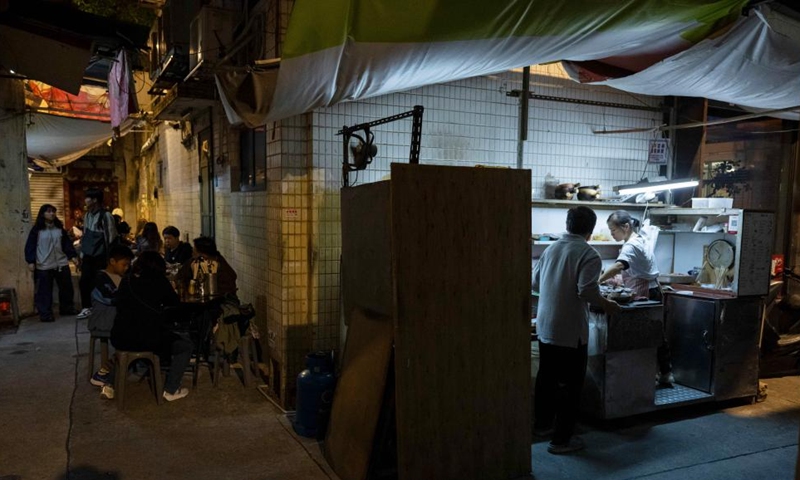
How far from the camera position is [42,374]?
6.40 metres

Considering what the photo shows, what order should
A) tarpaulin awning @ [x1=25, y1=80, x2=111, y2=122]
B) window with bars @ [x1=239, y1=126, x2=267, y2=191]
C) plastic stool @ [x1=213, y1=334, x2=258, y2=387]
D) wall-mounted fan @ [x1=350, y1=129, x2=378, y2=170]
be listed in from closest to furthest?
wall-mounted fan @ [x1=350, y1=129, x2=378, y2=170] → plastic stool @ [x1=213, y1=334, x2=258, y2=387] → window with bars @ [x1=239, y1=126, x2=267, y2=191] → tarpaulin awning @ [x1=25, y1=80, x2=111, y2=122]

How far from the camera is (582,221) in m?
4.66

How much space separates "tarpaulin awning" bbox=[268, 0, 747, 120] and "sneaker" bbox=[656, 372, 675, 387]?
3.69 m

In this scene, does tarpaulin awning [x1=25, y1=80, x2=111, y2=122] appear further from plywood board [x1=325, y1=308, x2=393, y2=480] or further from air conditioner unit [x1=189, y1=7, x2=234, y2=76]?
plywood board [x1=325, y1=308, x2=393, y2=480]

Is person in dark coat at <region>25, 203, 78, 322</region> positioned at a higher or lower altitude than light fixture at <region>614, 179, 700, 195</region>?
lower

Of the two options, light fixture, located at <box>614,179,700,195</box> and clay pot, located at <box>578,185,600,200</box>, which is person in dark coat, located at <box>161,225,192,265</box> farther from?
light fixture, located at <box>614,179,700,195</box>

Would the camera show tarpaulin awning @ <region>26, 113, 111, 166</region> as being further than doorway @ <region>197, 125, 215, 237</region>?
Yes

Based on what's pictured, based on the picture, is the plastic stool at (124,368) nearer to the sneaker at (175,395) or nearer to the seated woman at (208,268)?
the sneaker at (175,395)

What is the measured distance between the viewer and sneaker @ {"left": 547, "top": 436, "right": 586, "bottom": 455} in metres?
4.61

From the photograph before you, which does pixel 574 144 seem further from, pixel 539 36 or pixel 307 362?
pixel 307 362

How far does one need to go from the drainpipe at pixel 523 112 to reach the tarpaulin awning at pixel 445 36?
1.76 metres

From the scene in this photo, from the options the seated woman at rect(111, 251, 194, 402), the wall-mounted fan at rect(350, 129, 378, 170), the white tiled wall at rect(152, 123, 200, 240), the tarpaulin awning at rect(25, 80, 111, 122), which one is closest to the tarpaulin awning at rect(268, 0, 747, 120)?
the wall-mounted fan at rect(350, 129, 378, 170)

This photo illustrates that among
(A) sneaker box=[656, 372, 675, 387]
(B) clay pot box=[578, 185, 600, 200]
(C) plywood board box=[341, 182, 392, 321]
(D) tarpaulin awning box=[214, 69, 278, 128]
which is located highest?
(D) tarpaulin awning box=[214, 69, 278, 128]

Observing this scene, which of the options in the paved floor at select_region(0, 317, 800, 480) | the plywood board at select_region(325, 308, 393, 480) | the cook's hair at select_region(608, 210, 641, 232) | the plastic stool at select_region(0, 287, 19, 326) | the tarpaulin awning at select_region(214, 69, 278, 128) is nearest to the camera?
the plywood board at select_region(325, 308, 393, 480)
